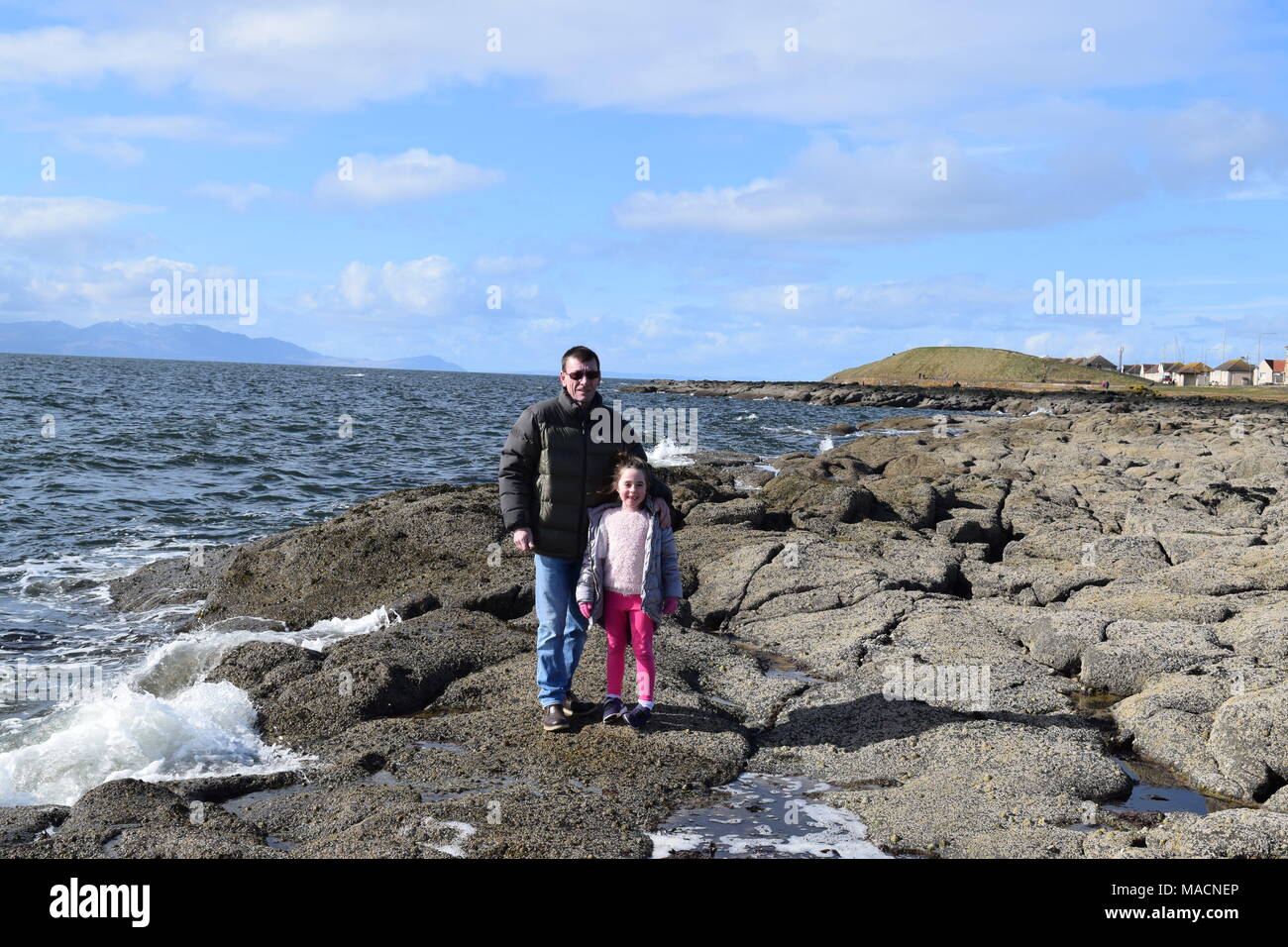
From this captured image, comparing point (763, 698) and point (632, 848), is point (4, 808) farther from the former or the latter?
point (763, 698)

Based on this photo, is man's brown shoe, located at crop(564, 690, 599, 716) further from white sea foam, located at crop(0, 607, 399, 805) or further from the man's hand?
white sea foam, located at crop(0, 607, 399, 805)

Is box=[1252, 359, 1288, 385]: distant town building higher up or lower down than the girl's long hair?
higher up

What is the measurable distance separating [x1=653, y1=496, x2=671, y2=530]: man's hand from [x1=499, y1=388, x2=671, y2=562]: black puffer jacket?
0.31ft

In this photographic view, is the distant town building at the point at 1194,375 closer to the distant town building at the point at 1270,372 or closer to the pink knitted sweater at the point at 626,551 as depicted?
the distant town building at the point at 1270,372

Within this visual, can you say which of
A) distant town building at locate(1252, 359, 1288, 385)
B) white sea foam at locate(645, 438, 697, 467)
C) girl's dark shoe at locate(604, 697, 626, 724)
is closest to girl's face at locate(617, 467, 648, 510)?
girl's dark shoe at locate(604, 697, 626, 724)

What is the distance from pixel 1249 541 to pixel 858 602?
588 cm

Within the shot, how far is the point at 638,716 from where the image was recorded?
22.9ft

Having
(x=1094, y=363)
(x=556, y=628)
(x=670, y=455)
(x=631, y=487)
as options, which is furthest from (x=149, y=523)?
(x=1094, y=363)

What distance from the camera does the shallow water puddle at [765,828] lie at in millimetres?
5289

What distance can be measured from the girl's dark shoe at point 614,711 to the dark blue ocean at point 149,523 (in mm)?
2232

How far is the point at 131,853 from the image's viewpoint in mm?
5117

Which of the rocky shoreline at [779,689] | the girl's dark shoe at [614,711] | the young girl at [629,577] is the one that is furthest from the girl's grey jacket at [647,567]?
the rocky shoreline at [779,689]

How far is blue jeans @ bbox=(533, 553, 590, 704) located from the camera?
7020 mm
